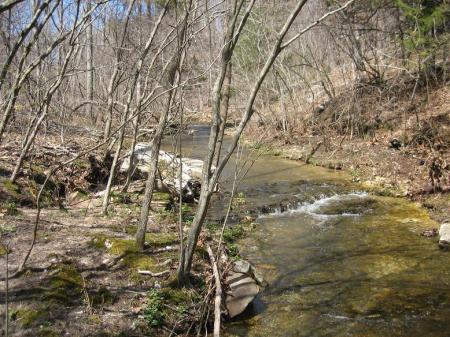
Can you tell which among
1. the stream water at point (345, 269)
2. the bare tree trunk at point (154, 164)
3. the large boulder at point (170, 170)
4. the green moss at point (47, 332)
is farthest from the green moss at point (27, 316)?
the large boulder at point (170, 170)

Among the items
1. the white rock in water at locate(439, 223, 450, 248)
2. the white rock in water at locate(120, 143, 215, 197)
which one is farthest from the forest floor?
the white rock in water at locate(439, 223, 450, 248)

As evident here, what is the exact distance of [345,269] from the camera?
7.23 meters

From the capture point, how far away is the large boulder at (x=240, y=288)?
558cm

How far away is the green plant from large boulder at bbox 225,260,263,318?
2.94ft

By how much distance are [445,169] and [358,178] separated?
3.02 m

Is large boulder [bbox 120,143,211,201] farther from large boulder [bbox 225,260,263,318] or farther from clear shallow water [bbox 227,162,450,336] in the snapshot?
large boulder [bbox 225,260,263,318]

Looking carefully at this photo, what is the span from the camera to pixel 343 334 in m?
Answer: 5.27

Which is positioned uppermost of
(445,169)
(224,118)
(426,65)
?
(426,65)

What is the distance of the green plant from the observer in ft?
16.1

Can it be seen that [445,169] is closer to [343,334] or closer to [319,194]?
[319,194]

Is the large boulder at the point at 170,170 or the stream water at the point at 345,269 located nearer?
the stream water at the point at 345,269

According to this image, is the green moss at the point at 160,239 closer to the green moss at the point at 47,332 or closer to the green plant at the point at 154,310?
the green plant at the point at 154,310

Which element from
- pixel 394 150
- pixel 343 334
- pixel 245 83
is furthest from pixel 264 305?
pixel 245 83

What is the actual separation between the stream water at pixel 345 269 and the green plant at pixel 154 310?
87 cm
